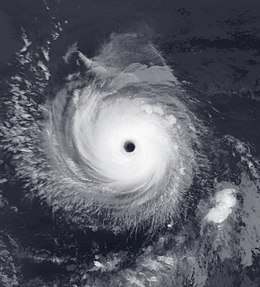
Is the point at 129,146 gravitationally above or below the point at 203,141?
below

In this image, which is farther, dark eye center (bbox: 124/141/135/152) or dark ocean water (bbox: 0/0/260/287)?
dark eye center (bbox: 124/141/135/152)

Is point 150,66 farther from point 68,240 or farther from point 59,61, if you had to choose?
point 68,240

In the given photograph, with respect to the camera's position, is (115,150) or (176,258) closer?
(176,258)

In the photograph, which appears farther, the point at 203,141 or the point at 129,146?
the point at 129,146

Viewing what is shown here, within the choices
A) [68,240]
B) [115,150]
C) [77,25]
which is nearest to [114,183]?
[115,150]

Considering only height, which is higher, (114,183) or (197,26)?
(197,26)

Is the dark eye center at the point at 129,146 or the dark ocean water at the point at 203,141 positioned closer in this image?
the dark ocean water at the point at 203,141

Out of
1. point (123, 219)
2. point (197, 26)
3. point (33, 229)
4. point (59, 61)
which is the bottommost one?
point (33, 229)
